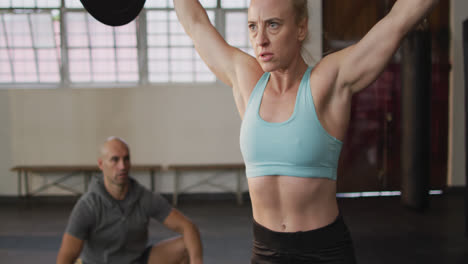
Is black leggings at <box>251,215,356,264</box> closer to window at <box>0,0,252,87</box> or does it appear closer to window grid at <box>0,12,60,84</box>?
window at <box>0,0,252,87</box>

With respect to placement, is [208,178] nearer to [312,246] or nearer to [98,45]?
[98,45]

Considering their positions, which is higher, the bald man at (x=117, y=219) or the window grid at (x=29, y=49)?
the window grid at (x=29, y=49)

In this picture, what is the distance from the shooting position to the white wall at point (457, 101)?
18.1ft

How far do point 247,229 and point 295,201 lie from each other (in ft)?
10.5

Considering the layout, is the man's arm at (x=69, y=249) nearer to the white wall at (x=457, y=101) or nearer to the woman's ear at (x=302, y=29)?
the woman's ear at (x=302, y=29)

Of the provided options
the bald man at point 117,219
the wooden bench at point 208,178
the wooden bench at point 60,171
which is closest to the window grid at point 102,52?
the wooden bench at point 60,171

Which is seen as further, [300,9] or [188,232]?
[188,232]

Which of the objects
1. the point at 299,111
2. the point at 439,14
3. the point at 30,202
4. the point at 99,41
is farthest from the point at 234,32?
the point at 299,111

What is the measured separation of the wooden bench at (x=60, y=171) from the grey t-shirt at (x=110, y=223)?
10.8 feet

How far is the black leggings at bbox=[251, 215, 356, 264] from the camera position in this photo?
84 cm

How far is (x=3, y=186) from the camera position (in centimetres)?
541

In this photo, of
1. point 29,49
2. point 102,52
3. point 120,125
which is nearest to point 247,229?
point 120,125

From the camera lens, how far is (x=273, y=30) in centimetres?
79

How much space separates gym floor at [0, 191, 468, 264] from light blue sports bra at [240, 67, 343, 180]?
93.4 inches
